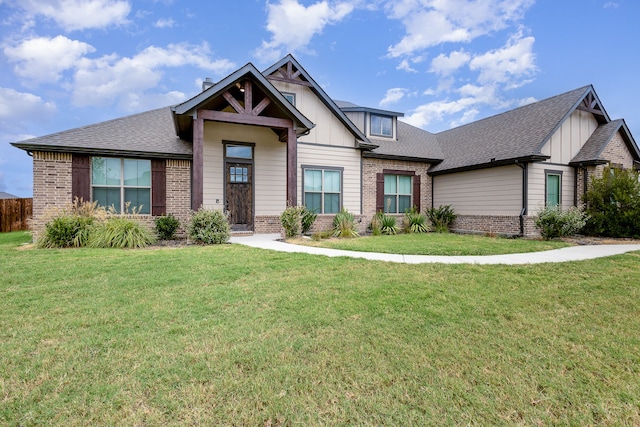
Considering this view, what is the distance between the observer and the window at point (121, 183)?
10297 mm

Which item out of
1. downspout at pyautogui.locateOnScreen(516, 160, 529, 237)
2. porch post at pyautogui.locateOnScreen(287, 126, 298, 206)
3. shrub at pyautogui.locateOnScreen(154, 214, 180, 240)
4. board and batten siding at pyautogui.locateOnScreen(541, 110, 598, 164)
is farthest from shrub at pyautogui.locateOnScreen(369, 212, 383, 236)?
shrub at pyautogui.locateOnScreen(154, 214, 180, 240)

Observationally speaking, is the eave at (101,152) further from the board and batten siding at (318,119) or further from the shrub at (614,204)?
the shrub at (614,204)

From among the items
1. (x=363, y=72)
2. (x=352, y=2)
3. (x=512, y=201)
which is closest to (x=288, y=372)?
(x=512, y=201)

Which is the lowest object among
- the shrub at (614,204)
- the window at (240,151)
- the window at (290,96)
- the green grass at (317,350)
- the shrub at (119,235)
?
the green grass at (317,350)

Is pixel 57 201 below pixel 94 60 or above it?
below

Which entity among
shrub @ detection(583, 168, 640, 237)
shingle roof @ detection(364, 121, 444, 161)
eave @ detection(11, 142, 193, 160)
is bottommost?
shrub @ detection(583, 168, 640, 237)

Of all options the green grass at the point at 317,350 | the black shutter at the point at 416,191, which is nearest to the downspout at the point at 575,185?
the black shutter at the point at 416,191

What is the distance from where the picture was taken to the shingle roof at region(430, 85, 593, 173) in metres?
12.0

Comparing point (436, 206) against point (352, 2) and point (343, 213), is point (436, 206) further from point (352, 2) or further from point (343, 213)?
point (352, 2)

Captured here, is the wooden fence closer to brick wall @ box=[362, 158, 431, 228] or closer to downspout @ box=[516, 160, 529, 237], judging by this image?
brick wall @ box=[362, 158, 431, 228]

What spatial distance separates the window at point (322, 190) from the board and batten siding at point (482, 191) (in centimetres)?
553

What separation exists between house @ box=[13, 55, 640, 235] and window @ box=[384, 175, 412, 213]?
5 centimetres

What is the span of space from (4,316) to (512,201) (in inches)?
554

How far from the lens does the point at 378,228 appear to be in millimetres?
12203
